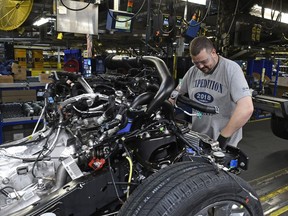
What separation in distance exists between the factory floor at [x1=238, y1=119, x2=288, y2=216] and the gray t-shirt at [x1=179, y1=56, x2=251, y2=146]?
3.07 ft

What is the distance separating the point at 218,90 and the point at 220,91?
0.07 ft

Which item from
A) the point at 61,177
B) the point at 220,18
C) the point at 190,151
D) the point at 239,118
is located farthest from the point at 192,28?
the point at 61,177

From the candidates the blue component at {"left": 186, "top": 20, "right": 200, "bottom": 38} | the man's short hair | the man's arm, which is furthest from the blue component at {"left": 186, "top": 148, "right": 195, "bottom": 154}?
the blue component at {"left": 186, "top": 20, "right": 200, "bottom": 38}

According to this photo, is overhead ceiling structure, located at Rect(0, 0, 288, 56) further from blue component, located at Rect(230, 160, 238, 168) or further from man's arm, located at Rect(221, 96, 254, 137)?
blue component, located at Rect(230, 160, 238, 168)

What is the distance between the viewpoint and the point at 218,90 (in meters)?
2.41

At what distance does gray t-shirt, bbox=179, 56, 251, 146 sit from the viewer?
223 centimetres

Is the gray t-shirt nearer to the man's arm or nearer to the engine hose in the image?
the man's arm

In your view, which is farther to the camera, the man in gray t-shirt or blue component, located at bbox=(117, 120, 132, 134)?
the man in gray t-shirt

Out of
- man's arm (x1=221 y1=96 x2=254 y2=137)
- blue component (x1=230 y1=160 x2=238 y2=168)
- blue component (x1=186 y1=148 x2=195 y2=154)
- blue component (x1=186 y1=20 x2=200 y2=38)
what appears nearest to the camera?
blue component (x1=186 y1=148 x2=195 y2=154)

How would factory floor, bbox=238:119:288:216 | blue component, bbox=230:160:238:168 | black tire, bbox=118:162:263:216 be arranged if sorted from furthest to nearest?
factory floor, bbox=238:119:288:216 → blue component, bbox=230:160:238:168 → black tire, bbox=118:162:263:216

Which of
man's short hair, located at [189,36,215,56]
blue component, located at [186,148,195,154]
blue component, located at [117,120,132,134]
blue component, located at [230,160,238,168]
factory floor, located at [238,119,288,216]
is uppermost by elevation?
man's short hair, located at [189,36,215,56]

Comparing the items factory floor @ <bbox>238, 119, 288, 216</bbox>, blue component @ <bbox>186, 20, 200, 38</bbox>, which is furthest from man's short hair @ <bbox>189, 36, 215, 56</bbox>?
blue component @ <bbox>186, 20, 200, 38</bbox>

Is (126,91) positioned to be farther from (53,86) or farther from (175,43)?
(175,43)

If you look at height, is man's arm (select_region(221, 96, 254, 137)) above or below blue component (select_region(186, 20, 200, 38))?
below
